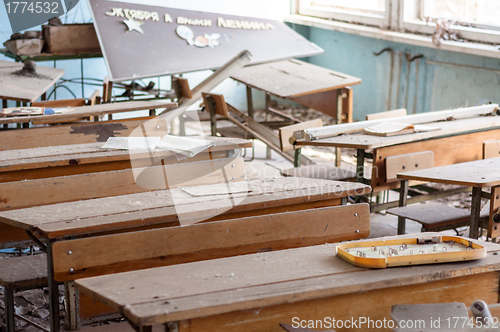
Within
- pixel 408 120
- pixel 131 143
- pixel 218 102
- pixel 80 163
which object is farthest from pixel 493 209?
pixel 218 102

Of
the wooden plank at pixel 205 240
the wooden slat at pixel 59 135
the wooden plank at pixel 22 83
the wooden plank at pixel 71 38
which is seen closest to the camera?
the wooden plank at pixel 205 240

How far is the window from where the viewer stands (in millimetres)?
5590

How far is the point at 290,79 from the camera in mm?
5566

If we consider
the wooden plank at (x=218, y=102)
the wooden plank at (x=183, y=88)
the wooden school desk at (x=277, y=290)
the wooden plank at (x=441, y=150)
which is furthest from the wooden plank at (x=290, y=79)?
the wooden school desk at (x=277, y=290)

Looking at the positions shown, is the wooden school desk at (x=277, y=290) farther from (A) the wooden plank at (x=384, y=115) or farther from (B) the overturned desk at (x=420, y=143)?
(A) the wooden plank at (x=384, y=115)

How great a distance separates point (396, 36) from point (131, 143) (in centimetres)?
415

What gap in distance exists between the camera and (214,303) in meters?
1.35

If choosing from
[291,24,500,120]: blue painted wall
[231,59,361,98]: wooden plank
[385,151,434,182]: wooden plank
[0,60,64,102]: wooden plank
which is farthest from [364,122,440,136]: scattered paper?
[0,60,64,102]: wooden plank

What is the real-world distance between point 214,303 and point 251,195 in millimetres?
1005

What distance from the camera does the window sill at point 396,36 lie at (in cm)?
537

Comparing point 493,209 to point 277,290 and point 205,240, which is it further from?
point 277,290

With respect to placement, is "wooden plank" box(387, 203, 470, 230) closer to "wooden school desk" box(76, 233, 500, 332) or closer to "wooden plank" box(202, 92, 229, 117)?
"wooden school desk" box(76, 233, 500, 332)

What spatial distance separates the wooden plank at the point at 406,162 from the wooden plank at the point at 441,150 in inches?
2.3

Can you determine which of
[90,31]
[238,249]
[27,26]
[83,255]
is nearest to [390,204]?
[238,249]
